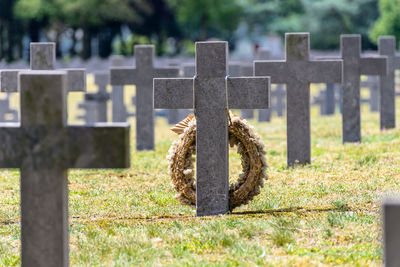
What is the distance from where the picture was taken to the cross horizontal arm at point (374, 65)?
14.5m

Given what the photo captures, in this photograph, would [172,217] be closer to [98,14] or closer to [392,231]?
[392,231]

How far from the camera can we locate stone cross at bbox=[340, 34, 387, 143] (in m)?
14.5

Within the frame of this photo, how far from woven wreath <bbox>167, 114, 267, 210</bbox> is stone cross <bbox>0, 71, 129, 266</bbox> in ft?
11.4

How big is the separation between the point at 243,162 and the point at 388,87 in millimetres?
9014

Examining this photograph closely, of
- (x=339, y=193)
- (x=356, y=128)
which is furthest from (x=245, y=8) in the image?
(x=339, y=193)

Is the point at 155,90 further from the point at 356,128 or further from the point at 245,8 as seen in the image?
the point at 245,8

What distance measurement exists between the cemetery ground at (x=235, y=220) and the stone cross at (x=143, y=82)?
3.47m

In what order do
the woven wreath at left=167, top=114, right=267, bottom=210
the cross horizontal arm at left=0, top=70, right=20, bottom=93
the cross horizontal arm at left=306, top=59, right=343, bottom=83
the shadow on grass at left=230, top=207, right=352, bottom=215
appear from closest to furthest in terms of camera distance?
1. the shadow on grass at left=230, top=207, right=352, bottom=215
2. the woven wreath at left=167, top=114, right=267, bottom=210
3. the cross horizontal arm at left=0, top=70, right=20, bottom=93
4. the cross horizontal arm at left=306, top=59, right=343, bottom=83

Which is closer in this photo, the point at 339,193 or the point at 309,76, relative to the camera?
the point at 339,193

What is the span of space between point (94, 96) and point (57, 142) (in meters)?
15.4

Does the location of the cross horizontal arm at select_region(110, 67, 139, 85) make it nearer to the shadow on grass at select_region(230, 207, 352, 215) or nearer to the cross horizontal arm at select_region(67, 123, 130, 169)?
the shadow on grass at select_region(230, 207, 352, 215)

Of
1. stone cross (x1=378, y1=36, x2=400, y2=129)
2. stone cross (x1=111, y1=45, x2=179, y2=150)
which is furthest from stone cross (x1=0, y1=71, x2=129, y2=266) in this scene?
stone cross (x1=378, y1=36, x2=400, y2=129)

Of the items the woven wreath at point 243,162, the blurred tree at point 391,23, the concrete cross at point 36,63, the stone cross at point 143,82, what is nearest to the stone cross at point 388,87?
Answer: the stone cross at point 143,82

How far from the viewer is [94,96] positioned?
20.1 metres
